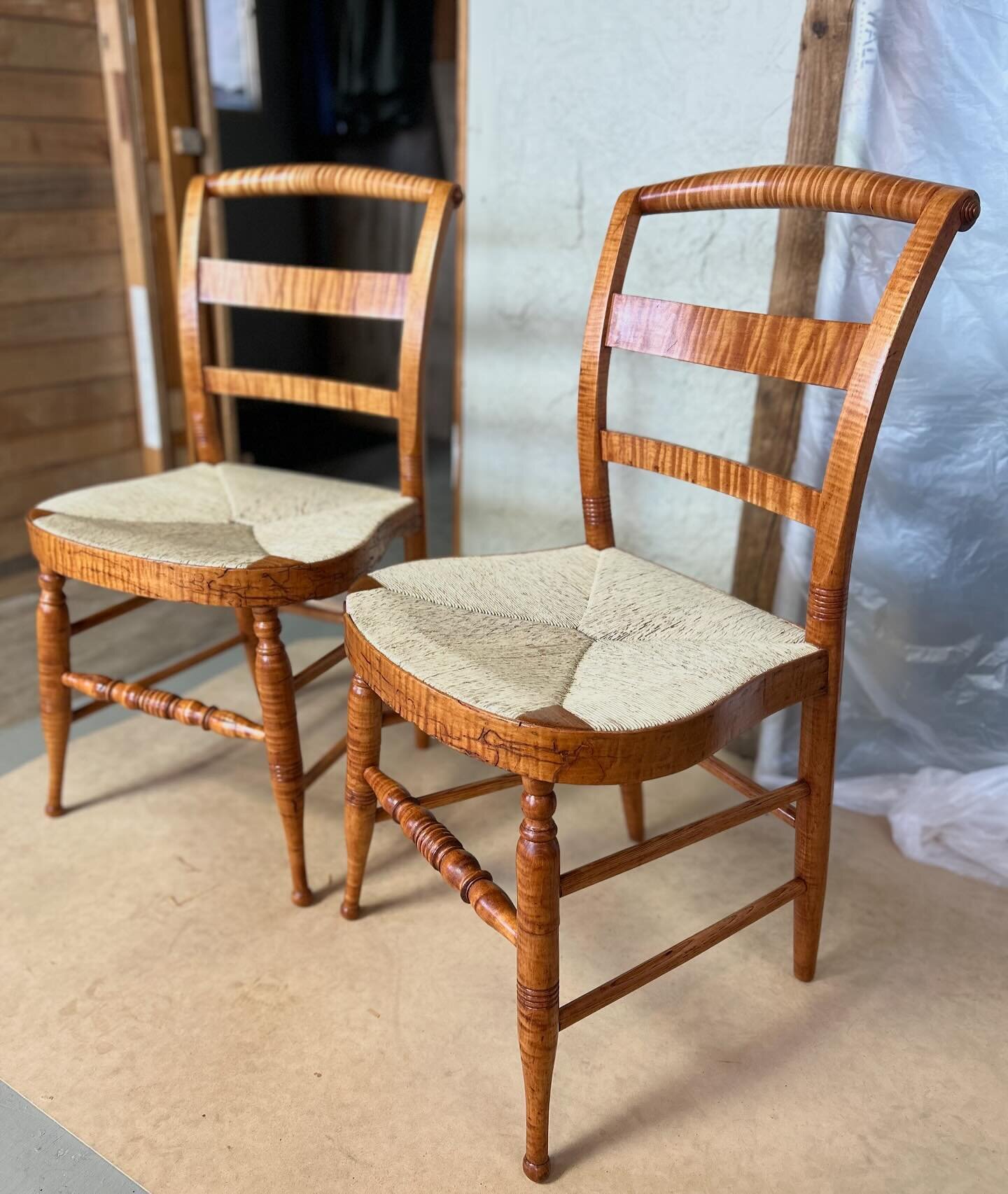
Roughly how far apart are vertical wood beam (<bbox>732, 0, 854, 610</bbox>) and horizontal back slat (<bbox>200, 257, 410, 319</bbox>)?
54 cm

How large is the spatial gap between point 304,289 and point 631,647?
78 centimetres

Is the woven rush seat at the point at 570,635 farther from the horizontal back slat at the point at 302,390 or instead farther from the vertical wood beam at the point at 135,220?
the vertical wood beam at the point at 135,220

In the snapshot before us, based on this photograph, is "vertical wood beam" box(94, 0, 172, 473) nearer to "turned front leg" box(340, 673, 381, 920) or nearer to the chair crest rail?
"turned front leg" box(340, 673, 381, 920)

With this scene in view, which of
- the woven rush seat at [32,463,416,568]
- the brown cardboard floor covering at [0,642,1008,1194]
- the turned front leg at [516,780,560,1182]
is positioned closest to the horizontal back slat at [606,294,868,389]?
the woven rush seat at [32,463,416,568]

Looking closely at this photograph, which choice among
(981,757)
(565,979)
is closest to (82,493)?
(565,979)

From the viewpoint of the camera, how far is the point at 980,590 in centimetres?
144

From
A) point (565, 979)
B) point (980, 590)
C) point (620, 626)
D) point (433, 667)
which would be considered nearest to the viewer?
point (433, 667)

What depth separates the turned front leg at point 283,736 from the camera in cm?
125

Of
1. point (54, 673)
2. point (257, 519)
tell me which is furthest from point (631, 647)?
point (54, 673)

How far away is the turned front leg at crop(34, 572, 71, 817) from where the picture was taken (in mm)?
1396

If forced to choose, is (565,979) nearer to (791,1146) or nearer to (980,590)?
(791,1146)

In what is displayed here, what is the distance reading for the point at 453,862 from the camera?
106 centimetres

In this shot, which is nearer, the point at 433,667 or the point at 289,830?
the point at 433,667

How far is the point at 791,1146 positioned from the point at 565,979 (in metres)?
0.32
